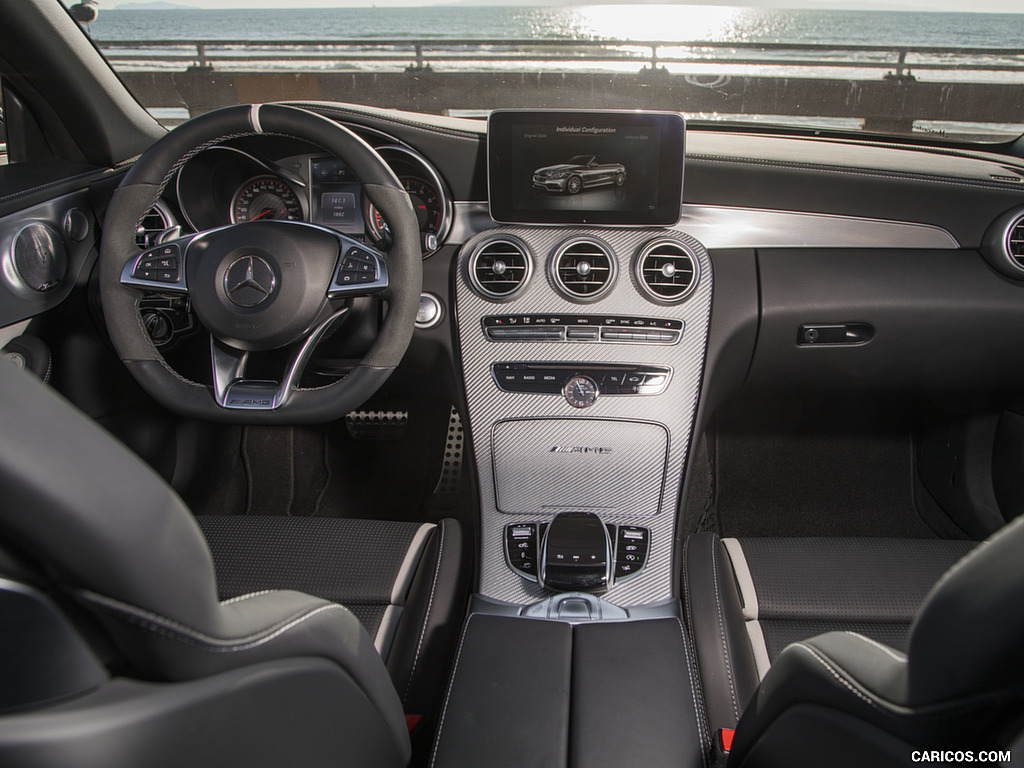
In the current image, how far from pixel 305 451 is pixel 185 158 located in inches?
46.3

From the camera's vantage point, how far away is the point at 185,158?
140 centimetres

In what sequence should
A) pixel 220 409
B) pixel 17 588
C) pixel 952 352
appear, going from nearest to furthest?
1. pixel 17 588
2. pixel 220 409
3. pixel 952 352

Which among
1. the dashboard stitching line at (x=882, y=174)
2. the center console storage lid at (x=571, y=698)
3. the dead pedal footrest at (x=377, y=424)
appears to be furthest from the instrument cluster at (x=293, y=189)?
the center console storage lid at (x=571, y=698)

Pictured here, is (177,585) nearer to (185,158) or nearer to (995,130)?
(185,158)

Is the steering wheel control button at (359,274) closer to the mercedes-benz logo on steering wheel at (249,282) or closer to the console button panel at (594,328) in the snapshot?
the mercedes-benz logo on steering wheel at (249,282)

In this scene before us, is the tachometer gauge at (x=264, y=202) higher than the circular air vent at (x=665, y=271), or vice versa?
the tachometer gauge at (x=264, y=202)

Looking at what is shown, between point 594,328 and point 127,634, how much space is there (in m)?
1.30

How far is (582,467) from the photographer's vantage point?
164 centimetres

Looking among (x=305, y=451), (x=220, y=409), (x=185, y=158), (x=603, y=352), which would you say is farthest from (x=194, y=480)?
(x=603, y=352)

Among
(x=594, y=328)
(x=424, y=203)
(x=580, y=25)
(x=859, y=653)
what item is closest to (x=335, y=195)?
(x=424, y=203)

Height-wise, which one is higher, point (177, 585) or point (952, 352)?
point (177, 585)

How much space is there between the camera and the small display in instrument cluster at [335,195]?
1.69m

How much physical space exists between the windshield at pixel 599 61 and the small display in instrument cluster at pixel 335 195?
0.24 m

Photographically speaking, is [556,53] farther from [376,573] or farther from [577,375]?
[376,573]
